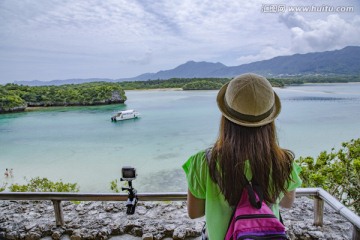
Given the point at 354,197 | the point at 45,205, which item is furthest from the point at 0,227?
the point at 354,197

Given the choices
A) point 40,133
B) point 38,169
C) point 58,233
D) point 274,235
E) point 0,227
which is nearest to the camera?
point 274,235

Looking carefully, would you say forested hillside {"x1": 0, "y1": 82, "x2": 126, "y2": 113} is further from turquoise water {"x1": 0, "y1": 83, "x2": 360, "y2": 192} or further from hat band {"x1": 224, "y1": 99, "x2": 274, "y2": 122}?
hat band {"x1": 224, "y1": 99, "x2": 274, "y2": 122}

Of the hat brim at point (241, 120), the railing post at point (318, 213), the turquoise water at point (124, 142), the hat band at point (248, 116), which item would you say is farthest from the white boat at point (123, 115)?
the hat band at point (248, 116)

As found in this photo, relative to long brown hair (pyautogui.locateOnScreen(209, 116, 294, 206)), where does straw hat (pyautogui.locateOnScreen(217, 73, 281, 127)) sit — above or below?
above

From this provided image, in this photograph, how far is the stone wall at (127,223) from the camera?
1838 mm

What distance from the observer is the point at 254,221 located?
62 cm

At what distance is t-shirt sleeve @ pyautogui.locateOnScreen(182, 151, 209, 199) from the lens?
700 millimetres

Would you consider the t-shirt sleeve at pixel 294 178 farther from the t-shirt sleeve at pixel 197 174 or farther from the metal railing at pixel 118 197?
the metal railing at pixel 118 197

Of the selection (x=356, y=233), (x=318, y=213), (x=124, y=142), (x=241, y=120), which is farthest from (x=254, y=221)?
(x=124, y=142)

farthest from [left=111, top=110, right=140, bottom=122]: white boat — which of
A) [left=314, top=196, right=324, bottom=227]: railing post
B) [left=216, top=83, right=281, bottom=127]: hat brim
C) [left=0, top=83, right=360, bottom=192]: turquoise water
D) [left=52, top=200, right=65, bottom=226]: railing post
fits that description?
[left=216, top=83, right=281, bottom=127]: hat brim

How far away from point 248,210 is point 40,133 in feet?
82.0

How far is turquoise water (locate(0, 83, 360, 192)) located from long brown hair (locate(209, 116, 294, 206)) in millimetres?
5440

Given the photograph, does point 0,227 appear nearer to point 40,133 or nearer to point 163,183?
point 163,183

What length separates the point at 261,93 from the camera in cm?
67
